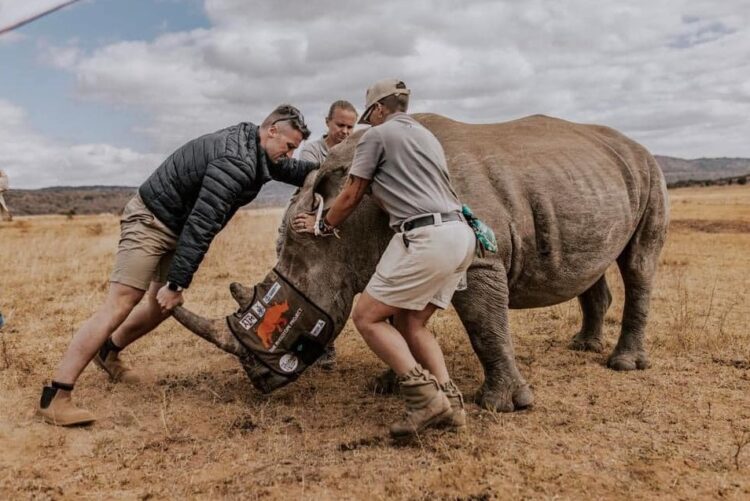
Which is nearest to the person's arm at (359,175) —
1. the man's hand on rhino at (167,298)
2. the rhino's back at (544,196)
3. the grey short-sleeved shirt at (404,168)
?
the grey short-sleeved shirt at (404,168)

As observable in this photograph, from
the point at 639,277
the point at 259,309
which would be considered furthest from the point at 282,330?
the point at 639,277

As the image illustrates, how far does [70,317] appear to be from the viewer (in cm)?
909

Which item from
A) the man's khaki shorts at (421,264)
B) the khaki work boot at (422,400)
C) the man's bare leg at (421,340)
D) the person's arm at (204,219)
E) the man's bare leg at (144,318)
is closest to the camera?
the man's khaki shorts at (421,264)

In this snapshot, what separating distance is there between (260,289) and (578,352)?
12.3ft

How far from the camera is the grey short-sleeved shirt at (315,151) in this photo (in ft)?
22.7

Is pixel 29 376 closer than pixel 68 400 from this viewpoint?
No

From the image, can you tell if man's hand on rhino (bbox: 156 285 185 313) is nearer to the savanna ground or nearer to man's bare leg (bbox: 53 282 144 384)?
man's bare leg (bbox: 53 282 144 384)

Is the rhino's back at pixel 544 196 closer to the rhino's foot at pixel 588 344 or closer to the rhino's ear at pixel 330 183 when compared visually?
the rhino's ear at pixel 330 183

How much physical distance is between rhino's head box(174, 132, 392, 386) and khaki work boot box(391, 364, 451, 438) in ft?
3.00

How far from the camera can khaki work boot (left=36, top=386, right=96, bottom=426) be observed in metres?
4.90

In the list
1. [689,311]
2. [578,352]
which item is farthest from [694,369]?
[689,311]

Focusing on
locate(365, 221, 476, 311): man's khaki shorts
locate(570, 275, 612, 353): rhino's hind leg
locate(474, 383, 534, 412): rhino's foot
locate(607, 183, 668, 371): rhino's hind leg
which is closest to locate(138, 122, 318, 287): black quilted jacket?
locate(365, 221, 476, 311): man's khaki shorts

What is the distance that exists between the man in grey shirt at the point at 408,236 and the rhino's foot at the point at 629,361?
8.55ft

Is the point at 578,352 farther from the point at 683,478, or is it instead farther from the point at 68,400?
the point at 68,400
